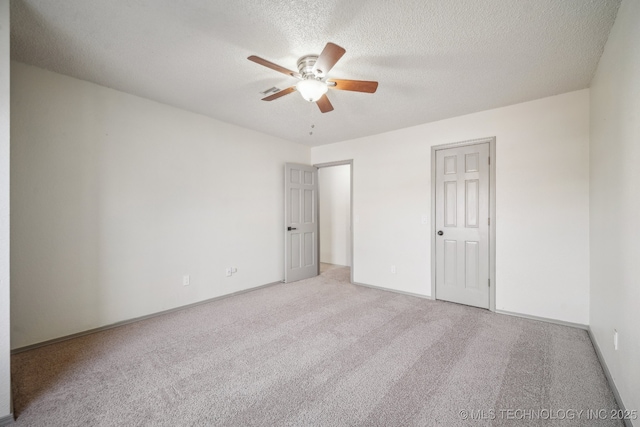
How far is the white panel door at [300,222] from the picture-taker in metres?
4.60

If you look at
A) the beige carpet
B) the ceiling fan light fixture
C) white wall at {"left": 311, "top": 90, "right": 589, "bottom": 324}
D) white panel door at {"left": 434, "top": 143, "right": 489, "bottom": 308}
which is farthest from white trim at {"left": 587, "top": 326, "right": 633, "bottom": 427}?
the ceiling fan light fixture

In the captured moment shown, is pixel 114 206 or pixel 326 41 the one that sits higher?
pixel 326 41

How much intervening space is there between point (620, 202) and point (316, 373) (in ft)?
7.83

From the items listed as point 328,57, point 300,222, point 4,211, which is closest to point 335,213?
point 300,222

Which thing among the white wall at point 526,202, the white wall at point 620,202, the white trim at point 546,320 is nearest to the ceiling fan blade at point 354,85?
the white wall at point 620,202

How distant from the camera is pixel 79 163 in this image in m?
2.60

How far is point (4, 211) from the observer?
1557mm

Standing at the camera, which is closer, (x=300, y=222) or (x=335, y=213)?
(x=300, y=222)

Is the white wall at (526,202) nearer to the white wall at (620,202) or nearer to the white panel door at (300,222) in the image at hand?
the white wall at (620,202)

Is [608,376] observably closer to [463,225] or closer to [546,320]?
[546,320]

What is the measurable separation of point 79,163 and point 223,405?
8.64 feet

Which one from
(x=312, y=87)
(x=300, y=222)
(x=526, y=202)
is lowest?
(x=300, y=222)

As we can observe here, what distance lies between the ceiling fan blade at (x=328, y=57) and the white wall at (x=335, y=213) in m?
4.25

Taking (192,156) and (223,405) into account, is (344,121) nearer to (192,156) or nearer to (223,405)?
(192,156)
